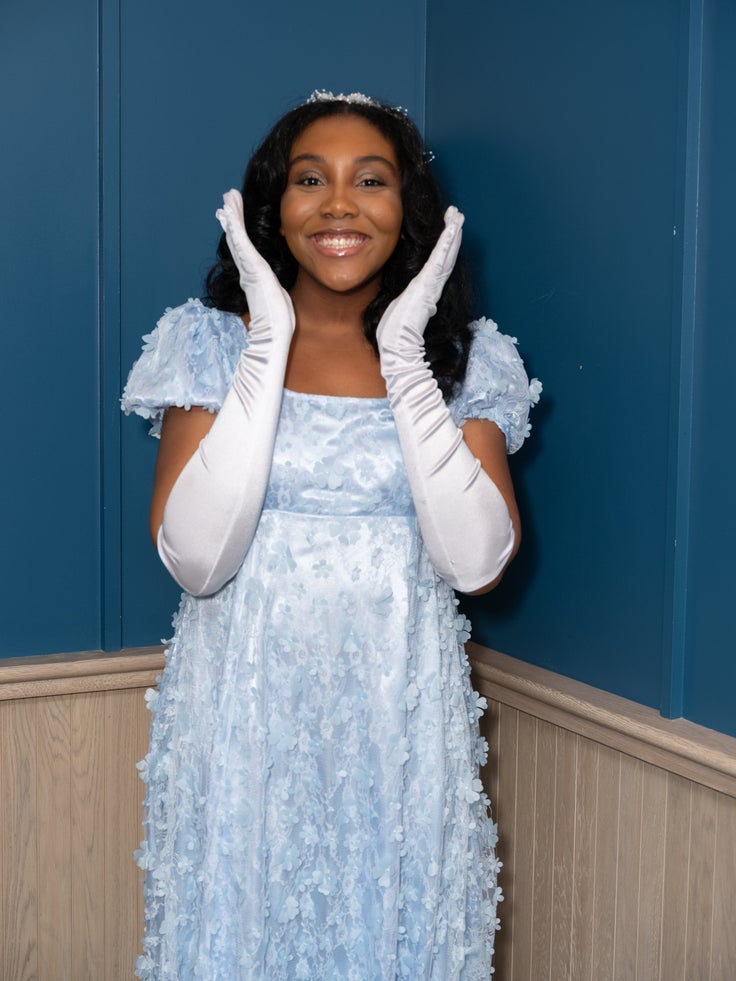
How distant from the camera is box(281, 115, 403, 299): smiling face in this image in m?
1.66

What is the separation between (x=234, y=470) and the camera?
5.07ft

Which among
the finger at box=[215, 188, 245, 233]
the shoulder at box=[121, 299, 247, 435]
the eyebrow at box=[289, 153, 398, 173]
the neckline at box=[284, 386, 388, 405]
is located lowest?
the neckline at box=[284, 386, 388, 405]

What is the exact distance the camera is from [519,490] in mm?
2090

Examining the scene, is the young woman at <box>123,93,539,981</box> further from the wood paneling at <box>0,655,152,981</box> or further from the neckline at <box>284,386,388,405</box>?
the wood paneling at <box>0,655,152,981</box>

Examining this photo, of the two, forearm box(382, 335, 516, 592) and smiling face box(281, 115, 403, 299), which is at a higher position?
smiling face box(281, 115, 403, 299)

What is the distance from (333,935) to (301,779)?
231 millimetres

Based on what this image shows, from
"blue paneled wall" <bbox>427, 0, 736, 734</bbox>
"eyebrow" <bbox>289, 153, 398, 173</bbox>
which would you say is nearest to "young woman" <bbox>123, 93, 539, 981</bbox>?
"eyebrow" <bbox>289, 153, 398, 173</bbox>

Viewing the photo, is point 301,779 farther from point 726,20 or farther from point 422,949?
point 726,20

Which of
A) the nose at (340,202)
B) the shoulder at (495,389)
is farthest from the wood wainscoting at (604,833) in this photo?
the nose at (340,202)

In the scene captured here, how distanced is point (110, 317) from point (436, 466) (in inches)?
31.3

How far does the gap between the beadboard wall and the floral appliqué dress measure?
29 cm

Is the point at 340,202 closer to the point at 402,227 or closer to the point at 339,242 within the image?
the point at 339,242

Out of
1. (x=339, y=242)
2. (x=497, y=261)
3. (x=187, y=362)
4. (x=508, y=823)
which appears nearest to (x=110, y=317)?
(x=187, y=362)

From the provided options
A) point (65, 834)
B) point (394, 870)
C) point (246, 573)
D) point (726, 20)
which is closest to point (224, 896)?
point (394, 870)
